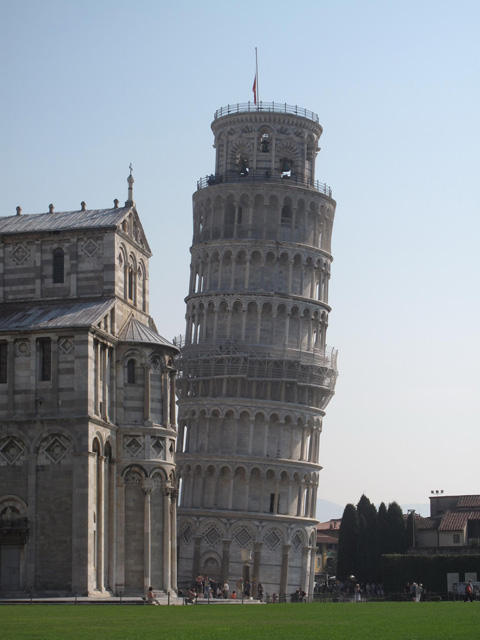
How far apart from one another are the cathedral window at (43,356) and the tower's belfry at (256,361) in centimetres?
4156

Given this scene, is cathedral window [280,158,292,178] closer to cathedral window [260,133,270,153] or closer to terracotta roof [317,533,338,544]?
cathedral window [260,133,270,153]

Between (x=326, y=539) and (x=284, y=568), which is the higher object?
(x=284, y=568)

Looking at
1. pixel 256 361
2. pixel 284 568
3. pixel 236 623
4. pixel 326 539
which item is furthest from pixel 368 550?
pixel 236 623

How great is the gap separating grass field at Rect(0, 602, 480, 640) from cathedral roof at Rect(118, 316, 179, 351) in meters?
17.7

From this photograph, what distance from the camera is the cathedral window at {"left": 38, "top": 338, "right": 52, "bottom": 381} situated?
217 feet

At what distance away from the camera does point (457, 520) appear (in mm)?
121812

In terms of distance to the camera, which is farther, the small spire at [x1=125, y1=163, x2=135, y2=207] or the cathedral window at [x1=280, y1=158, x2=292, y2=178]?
the cathedral window at [x1=280, y1=158, x2=292, y2=178]

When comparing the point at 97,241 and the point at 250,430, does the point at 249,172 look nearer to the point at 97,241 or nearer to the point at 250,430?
the point at 250,430

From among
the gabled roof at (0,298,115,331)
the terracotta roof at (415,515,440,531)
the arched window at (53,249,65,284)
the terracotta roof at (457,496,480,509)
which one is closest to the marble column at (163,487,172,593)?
the gabled roof at (0,298,115,331)

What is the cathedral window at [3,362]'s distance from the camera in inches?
2622

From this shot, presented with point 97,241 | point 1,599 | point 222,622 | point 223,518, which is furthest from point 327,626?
point 223,518

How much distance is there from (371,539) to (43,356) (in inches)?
2281

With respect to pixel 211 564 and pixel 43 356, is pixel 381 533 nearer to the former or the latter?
pixel 211 564

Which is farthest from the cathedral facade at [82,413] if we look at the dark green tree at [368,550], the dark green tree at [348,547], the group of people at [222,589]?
the dark green tree at [348,547]
